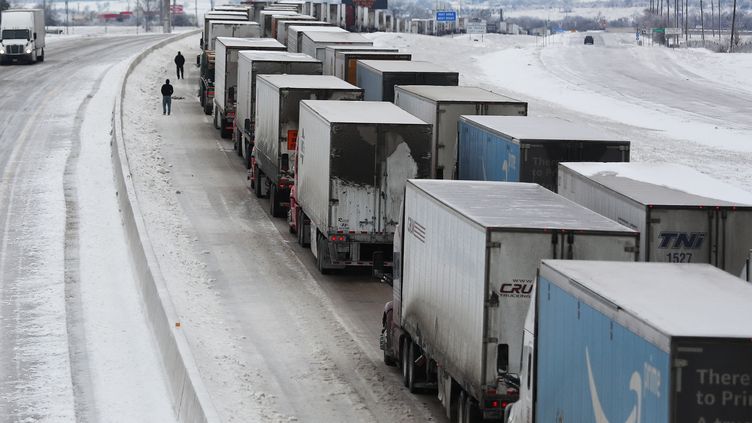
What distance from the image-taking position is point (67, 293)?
2411 centimetres

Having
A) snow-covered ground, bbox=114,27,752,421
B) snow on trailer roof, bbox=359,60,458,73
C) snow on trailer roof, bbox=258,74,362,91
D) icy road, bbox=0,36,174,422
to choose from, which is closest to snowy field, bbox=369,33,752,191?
snow-covered ground, bbox=114,27,752,421

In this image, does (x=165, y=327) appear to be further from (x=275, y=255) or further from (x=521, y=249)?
(x=275, y=255)

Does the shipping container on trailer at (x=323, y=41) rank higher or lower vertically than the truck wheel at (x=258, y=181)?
higher

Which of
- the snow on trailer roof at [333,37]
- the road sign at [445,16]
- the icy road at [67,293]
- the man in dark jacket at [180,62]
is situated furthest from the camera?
the road sign at [445,16]

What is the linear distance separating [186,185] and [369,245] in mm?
12960

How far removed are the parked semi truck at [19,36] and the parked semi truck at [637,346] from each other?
72.0m

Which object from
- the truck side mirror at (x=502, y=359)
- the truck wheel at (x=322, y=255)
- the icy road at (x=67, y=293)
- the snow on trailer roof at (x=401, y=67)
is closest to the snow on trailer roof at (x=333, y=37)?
the icy road at (x=67, y=293)

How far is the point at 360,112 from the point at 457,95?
12.2 ft

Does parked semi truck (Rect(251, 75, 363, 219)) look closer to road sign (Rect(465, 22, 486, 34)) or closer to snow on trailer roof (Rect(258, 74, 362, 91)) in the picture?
snow on trailer roof (Rect(258, 74, 362, 91))

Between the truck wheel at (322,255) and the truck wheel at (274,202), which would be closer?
the truck wheel at (322,255)

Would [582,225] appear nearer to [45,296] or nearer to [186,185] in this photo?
[45,296]

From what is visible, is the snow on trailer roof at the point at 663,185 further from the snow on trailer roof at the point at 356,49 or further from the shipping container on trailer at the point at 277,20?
the shipping container on trailer at the point at 277,20

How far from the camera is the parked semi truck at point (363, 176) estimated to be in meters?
24.9

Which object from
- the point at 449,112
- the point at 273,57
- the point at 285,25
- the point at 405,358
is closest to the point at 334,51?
the point at 273,57
